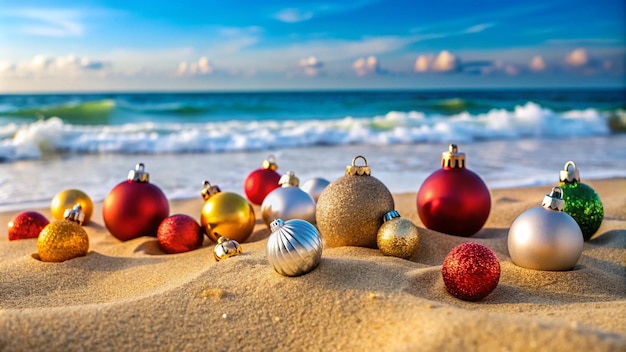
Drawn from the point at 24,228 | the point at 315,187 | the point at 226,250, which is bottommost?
the point at 24,228

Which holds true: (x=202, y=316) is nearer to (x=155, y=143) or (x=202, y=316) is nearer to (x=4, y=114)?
(x=155, y=143)

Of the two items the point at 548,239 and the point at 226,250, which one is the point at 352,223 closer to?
the point at 226,250

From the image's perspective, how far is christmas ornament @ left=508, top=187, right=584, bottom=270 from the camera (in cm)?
336

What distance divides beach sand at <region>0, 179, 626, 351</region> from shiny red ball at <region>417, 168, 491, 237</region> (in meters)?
0.38

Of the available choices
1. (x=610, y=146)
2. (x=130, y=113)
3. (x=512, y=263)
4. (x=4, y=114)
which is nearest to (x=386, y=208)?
(x=512, y=263)

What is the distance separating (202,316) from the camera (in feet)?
8.55

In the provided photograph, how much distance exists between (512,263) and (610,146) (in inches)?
424

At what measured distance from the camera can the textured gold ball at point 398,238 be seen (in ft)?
11.7

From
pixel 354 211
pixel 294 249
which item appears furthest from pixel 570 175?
pixel 294 249

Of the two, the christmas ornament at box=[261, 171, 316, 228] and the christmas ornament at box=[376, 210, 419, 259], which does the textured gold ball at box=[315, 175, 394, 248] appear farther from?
the christmas ornament at box=[261, 171, 316, 228]

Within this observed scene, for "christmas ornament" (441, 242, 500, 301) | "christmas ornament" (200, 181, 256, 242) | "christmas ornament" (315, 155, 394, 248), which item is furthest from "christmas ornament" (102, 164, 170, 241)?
"christmas ornament" (441, 242, 500, 301)

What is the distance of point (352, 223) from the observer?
3717mm

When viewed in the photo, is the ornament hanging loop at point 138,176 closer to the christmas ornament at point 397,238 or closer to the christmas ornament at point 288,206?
the christmas ornament at point 288,206

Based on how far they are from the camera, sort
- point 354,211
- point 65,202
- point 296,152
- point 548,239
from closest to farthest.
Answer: point 548,239, point 354,211, point 65,202, point 296,152
